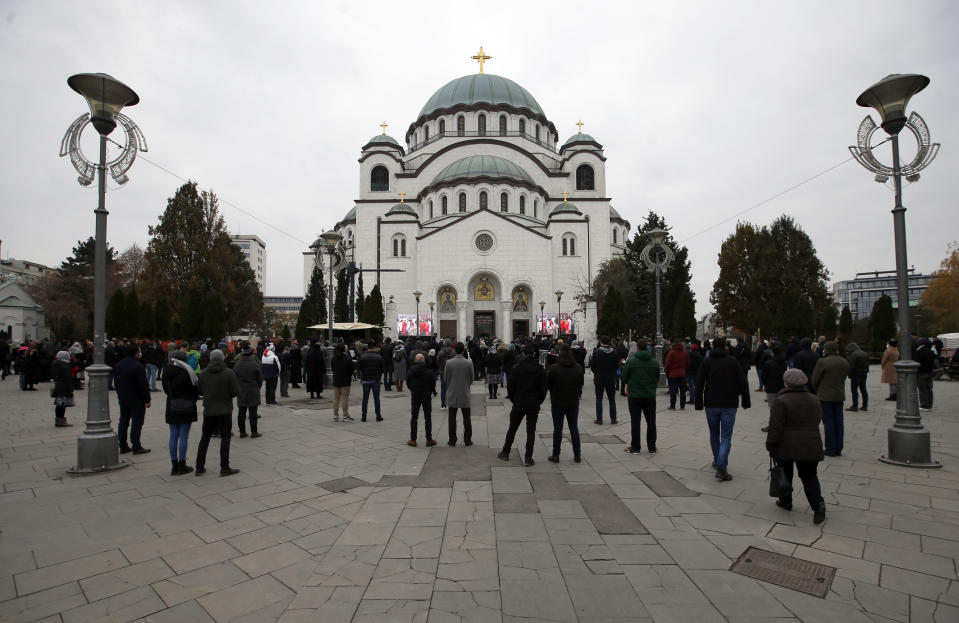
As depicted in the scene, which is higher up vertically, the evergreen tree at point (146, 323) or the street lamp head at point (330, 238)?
the street lamp head at point (330, 238)

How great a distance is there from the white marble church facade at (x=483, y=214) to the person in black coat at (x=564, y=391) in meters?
32.0

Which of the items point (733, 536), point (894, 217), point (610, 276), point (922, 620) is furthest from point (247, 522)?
point (610, 276)

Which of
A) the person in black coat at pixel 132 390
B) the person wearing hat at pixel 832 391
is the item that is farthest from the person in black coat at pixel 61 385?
the person wearing hat at pixel 832 391

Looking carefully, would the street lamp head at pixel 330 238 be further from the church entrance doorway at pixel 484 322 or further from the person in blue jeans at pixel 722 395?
the church entrance doorway at pixel 484 322

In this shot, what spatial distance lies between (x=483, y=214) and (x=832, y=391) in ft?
115

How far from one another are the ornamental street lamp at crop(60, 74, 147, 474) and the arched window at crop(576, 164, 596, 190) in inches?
1795

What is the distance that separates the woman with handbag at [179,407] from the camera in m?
6.36

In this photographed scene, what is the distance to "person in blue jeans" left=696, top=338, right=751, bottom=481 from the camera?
606cm

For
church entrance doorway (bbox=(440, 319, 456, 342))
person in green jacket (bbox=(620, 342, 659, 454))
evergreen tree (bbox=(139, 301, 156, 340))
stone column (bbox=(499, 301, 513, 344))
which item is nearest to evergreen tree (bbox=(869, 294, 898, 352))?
stone column (bbox=(499, 301, 513, 344))

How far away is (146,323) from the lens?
92.4ft

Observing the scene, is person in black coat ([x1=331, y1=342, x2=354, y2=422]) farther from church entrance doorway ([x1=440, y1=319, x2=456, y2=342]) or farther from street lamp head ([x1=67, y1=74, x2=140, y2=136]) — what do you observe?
church entrance doorway ([x1=440, y1=319, x2=456, y2=342])

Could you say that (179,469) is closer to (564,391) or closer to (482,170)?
(564,391)

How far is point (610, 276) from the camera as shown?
38500 mm

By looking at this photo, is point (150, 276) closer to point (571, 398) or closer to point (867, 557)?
point (571, 398)
